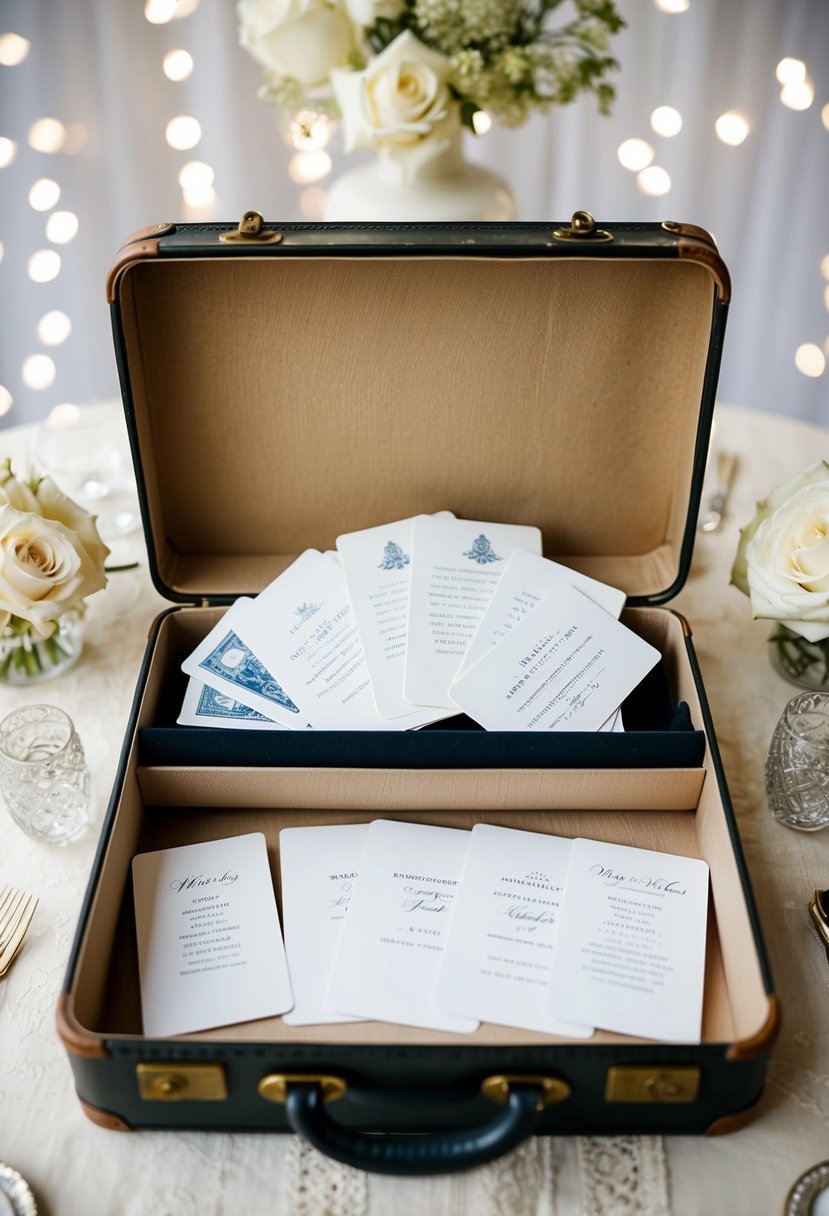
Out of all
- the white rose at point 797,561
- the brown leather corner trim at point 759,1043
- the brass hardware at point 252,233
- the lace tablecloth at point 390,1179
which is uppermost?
the brass hardware at point 252,233

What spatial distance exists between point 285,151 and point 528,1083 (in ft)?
7.39

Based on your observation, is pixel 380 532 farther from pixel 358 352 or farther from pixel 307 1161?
pixel 307 1161

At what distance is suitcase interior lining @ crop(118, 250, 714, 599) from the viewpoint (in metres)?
1.26

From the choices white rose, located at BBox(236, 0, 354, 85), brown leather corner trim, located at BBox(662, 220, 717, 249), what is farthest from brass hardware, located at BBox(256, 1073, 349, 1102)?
white rose, located at BBox(236, 0, 354, 85)

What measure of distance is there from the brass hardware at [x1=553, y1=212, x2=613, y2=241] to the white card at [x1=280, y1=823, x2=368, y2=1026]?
72 centimetres

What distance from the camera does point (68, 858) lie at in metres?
1.19

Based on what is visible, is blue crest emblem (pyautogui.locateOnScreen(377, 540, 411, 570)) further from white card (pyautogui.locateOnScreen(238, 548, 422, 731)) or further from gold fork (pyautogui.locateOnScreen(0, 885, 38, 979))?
gold fork (pyautogui.locateOnScreen(0, 885, 38, 979))

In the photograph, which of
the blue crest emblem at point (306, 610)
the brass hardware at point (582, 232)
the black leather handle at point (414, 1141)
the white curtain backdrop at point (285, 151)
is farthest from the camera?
the white curtain backdrop at point (285, 151)

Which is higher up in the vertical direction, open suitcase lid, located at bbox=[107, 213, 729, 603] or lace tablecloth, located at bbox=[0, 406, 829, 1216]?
open suitcase lid, located at bbox=[107, 213, 729, 603]

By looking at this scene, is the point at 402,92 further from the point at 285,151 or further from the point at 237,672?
the point at 285,151

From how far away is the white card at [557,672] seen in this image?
1.24m

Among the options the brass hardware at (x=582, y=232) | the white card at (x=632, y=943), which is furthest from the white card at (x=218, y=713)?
the brass hardware at (x=582, y=232)

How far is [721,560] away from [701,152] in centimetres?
143

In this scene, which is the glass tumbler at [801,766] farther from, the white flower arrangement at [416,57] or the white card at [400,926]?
the white flower arrangement at [416,57]
